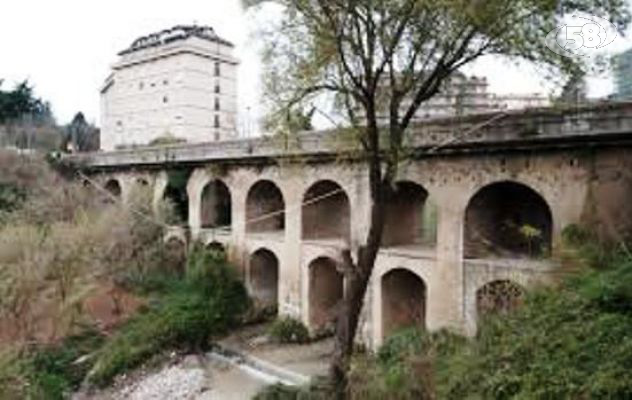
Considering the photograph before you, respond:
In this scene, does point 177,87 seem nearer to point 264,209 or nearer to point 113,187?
point 113,187

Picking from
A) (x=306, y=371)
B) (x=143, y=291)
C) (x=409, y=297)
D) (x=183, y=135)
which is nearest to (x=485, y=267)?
(x=409, y=297)

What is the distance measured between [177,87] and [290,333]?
1348 inches

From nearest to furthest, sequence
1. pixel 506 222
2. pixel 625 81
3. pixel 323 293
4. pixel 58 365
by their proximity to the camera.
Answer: pixel 625 81 < pixel 506 222 < pixel 58 365 < pixel 323 293

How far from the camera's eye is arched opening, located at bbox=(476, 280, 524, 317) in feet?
50.0

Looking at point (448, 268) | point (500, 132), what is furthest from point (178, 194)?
point (500, 132)

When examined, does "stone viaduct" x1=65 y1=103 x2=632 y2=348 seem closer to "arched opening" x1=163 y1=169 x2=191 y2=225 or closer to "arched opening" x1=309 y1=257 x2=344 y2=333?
"arched opening" x1=309 y1=257 x2=344 y2=333

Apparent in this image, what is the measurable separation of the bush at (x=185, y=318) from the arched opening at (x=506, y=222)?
364 inches

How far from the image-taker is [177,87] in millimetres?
52500

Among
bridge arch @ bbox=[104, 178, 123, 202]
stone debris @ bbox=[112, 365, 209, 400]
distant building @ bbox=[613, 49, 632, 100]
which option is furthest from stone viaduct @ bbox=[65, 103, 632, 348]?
bridge arch @ bbox=[104, 178, 123, 202]

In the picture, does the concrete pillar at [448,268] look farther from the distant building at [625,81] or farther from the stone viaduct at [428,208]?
the distant building at [625,81]

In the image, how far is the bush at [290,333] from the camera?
21922 millimetres

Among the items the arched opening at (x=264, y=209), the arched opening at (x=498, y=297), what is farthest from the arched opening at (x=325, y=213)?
the arched opening at (x=498, y=297)

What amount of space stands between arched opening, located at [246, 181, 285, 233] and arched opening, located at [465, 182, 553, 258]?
28.1ft

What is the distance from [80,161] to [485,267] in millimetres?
24666
